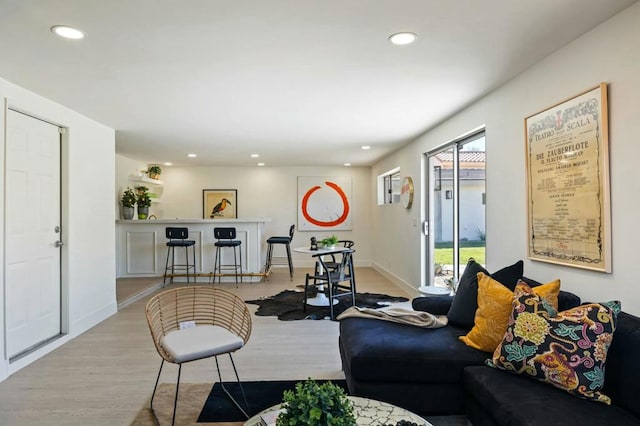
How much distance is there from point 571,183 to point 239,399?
8.55ft

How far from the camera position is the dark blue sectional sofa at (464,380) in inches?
62.7

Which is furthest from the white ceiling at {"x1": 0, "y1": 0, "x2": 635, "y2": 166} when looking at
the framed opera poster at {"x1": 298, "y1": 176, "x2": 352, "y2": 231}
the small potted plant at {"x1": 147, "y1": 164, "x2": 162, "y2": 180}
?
the framed opera poster at {"x1": 298, "y1": 176, "x2": 352, "y2": 231}

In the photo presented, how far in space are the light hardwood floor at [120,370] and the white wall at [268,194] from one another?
437 cm

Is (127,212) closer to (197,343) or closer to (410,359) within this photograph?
(197,343)

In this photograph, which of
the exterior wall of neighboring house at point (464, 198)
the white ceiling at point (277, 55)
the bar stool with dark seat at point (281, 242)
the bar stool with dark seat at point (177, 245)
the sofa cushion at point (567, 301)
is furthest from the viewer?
the bar stool with dark seat at point (281, 242)

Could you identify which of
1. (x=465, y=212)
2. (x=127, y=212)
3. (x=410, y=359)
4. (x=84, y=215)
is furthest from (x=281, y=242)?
(x=410, y=359)

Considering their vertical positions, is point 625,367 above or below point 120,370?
above

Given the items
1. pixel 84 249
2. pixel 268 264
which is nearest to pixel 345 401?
pixel 84 249

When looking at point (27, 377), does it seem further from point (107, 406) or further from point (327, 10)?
point (327, 10)

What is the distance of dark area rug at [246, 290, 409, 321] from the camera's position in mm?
4676

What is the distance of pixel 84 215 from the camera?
4129 millimetres

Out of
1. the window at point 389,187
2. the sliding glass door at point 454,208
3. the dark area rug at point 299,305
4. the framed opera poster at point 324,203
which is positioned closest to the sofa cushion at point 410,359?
the sliding glass door at point 454,208

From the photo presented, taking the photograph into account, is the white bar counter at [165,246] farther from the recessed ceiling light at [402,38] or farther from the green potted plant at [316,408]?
the green potted plant at [316,408]

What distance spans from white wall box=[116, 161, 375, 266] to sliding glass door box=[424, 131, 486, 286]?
368 cm
